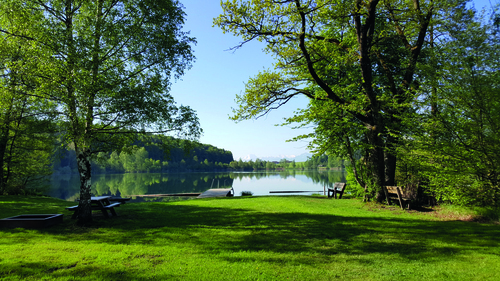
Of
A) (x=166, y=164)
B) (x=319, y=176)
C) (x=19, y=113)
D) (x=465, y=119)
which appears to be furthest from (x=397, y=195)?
(x=166, y=164)

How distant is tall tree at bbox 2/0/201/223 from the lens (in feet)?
25.0

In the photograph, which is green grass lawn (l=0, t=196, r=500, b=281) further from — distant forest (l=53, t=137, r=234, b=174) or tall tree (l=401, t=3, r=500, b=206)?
distant forest (l=53, t=137, r=234, b=174)

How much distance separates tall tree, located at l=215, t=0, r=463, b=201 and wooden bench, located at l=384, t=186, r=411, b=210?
18.4 inches

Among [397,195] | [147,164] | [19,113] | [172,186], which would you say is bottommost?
[172,186]

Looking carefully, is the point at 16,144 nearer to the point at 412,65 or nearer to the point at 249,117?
the point at 249,117

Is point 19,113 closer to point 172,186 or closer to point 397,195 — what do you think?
point 397,195

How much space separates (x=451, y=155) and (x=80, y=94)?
34.2 feet

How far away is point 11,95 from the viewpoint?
8.47 meters

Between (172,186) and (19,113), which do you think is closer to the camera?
(19,113)

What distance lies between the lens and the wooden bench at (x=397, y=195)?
11068 millimetres

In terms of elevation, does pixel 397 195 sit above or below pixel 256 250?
above

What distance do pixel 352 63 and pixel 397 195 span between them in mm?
6385

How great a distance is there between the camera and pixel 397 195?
11461mm

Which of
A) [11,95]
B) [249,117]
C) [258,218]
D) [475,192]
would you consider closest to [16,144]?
[11,95]
